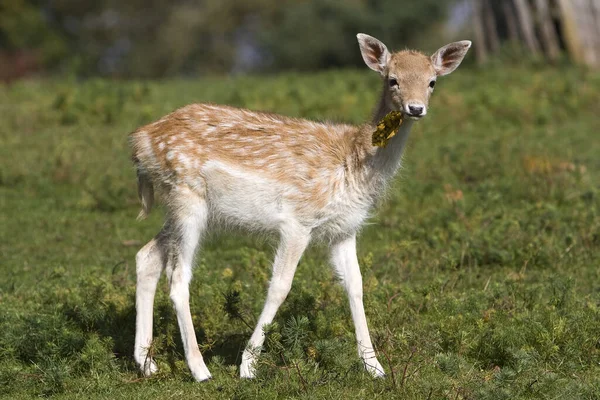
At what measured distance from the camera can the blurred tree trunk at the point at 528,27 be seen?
71.0 ft

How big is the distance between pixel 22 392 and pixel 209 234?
1710 mm

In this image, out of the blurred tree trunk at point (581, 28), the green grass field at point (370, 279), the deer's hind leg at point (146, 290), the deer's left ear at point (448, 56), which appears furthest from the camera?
the blurred tree trunk at point (581, 28)

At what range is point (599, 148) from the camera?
14.1 metres

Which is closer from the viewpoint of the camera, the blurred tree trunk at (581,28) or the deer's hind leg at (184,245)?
the deer's hind leg at (184,245)

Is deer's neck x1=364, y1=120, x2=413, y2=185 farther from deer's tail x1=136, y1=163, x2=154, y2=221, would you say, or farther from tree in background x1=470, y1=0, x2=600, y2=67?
tree in background x1=470, y1=0, x2=600, y2=67

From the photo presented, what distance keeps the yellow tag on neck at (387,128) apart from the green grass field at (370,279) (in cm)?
89

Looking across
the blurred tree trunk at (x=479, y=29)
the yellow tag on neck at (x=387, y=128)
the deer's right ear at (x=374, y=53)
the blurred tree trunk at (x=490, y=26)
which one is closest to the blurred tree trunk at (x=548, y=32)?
the blurred tree trunk at (x=490, y=26)

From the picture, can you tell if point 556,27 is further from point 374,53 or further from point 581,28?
point 374,53

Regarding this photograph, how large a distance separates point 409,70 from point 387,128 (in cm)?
43

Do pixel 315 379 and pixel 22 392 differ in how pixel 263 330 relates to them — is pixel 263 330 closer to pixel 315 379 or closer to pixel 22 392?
pixel 315 379

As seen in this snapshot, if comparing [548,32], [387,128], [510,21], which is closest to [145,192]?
[387,128]

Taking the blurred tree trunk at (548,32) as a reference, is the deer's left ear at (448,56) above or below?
above

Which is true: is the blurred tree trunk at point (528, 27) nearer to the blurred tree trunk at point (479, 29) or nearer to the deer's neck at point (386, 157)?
the blurred tree trunk at point (479, 29)

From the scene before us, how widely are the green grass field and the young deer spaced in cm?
32
